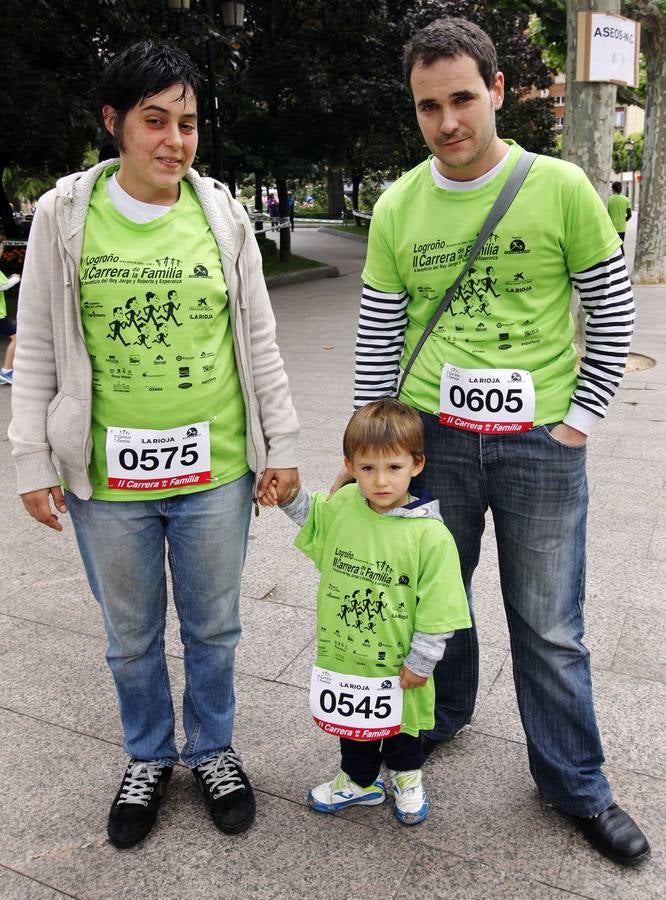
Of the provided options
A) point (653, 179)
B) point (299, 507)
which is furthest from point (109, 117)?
point (653, 179)

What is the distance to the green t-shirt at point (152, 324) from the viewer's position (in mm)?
2104

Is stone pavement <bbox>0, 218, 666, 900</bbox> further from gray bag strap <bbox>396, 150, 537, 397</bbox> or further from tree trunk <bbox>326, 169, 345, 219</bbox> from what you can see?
tree trunk <bbox>326, 169, 345, 219</bbox>

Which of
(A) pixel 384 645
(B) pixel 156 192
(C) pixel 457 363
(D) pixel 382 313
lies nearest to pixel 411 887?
(A) pixel 384 645

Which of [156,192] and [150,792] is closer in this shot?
[156,192]

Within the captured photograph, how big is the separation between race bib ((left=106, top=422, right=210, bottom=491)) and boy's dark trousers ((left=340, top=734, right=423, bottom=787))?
86 centimetres

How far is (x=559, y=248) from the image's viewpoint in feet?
6.57

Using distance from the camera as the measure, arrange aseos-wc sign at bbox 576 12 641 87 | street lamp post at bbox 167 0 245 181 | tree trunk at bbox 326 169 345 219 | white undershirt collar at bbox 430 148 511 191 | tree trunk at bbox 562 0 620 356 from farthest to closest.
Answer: tree trunk at bbox 326 169 345 219
street lamp post at bbox 167 0 245 181
tree trunk at bbox 562 0 620 356
aseos-wc sign at bbox 576 12 641 87
white undershirt collar at bbox 430 148 511 191

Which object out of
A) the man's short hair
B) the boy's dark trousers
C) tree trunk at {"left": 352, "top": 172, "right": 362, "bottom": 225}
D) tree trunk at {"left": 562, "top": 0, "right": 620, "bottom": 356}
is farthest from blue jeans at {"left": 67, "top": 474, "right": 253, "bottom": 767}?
tree trunk at {"left": 352, "top": 172, "right": 362, "bottom": 225}

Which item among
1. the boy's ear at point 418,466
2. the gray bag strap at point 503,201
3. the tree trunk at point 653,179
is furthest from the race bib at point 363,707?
the tree trunk at point 653,179

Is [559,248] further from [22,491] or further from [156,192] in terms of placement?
[22,491]

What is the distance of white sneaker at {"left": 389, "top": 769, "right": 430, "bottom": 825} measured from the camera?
2.35 meters

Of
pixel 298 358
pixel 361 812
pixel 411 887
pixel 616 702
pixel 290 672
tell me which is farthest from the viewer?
pixel 298 358

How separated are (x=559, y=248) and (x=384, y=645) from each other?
3.43 ft

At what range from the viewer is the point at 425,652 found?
213cm
